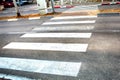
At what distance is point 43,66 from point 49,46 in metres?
1.77

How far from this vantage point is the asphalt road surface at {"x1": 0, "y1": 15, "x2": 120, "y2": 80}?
508cm

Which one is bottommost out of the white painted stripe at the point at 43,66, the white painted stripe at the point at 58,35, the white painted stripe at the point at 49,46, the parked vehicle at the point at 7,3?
the white painted stripe at the point at 43,66

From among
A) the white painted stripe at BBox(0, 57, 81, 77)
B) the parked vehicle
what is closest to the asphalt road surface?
the white painted stripe at BBox(0, 57, 81, 77)

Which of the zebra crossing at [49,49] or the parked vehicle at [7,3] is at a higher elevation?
the parked vehicle at [7,3]

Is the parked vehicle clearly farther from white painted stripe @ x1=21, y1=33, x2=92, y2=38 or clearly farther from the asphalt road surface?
white painted stripe @ x1=21, y1=33, x2=92, y2=38

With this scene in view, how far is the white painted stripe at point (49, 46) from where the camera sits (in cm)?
677

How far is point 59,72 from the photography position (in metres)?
5.15

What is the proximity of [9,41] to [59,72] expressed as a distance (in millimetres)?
4499

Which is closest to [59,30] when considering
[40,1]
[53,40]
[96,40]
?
[53,40]

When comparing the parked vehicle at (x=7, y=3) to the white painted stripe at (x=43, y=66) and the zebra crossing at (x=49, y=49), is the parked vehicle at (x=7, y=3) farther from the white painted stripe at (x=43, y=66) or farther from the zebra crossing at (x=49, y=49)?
the white painted stripe at (x=43, y=66)

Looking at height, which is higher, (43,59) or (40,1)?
(40,1)

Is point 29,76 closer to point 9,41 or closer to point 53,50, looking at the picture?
point 53,50

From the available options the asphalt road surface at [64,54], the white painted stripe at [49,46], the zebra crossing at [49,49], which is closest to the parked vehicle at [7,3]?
the zebra crossing at [49,49]

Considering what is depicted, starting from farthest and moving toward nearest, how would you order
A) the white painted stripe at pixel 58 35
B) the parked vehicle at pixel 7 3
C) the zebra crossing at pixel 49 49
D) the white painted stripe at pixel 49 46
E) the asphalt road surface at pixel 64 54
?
the parked vehicle at pixel 7 3
the white painted stripe at pixel 58 35
the white painted stripe at pixel 49 46
the zebra crossing at pixel 49 49
the asphalt road surface at pixel 64 54
